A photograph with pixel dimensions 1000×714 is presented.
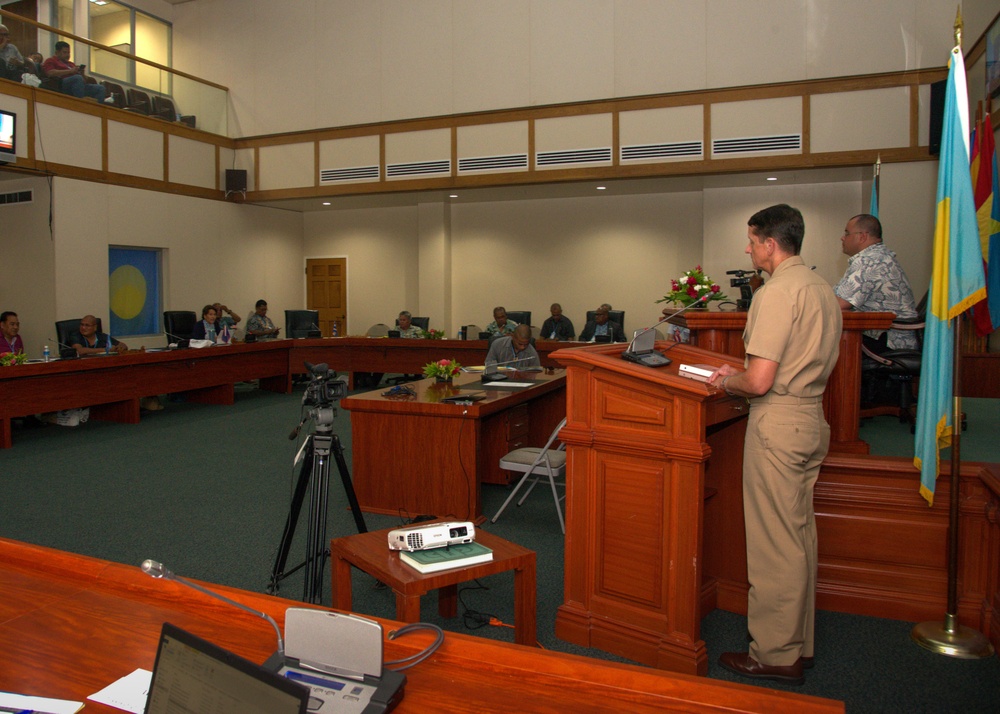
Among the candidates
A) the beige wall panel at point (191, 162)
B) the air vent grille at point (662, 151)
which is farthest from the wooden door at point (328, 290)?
the air vent grille at point (662, 151)

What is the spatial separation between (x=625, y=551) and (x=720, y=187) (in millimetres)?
8792

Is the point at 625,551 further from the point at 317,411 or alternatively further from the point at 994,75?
the point at 994,75

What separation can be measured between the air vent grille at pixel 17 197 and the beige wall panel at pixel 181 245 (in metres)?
0.48

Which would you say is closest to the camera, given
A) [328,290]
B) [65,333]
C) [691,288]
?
[691,288]

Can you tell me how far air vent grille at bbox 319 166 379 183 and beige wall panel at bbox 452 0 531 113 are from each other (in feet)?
5.31

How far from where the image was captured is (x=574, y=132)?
1018 centimetres

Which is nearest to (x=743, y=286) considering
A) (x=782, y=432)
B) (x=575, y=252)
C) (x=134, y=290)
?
(x=782, y=432)

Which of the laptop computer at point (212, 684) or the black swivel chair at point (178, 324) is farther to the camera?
the black swivel chair at point (178, 324)

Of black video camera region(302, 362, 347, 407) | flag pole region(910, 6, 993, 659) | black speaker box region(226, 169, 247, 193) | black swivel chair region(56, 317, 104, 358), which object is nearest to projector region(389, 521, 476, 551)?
black video camera region(302, 362, 347, 407)

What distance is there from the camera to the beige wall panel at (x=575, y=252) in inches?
448

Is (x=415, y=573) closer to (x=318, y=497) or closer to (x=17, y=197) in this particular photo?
(x=318, y=497)

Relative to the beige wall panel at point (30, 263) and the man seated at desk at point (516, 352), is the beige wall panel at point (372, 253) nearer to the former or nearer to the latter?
the beige wall panel at point (30, 263)

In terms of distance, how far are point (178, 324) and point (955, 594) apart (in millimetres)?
9309

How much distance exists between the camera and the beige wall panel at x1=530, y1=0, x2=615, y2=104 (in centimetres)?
1009
